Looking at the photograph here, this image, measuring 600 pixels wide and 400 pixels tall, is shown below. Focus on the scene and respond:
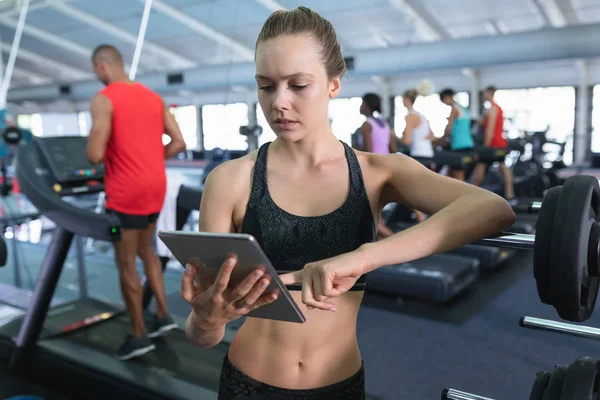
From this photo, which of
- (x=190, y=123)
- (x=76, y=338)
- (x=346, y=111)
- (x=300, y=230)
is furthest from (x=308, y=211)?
(x=190, y=123)

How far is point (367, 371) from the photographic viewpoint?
2.54m

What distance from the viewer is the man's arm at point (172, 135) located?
2729 mm

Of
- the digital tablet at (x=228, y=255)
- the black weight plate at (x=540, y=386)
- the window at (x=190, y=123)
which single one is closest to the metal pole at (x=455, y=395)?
the black weight plate at (x=540, y=386)

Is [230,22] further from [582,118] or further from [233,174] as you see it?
[233,174]

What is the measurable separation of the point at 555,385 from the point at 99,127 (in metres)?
2.13

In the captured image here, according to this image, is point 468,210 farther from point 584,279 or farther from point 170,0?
point 170,0

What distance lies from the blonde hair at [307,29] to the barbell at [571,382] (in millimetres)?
669

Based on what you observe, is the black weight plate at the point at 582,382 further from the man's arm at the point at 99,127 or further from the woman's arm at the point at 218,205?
the man's arm at the point at 99,127

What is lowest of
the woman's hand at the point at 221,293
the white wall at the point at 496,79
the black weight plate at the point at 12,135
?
the woman's hand at the point at 221,293

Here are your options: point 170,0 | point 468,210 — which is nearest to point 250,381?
point 468,210

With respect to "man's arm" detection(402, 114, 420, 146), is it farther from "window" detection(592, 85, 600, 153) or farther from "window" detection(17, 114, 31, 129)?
"window" detection(17, 114, 31, 129)

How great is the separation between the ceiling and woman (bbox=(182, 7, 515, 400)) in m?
7.94

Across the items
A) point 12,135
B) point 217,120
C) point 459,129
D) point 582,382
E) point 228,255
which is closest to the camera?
point 228,255

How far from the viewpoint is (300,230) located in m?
0.96
